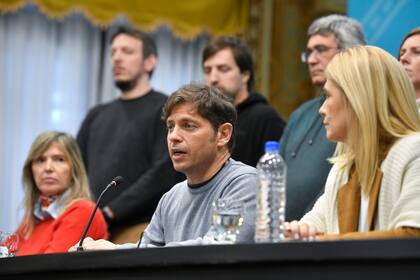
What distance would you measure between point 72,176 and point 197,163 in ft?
4.69

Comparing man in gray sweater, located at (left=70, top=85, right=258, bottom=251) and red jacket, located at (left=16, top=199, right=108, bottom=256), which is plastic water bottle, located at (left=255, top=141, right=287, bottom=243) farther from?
red jacket, located at (left=16, top=199, right=108, bottom=256)

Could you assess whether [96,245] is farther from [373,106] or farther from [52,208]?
[52,208]

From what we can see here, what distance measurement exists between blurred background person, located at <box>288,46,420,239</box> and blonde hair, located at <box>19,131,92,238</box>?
1843mm

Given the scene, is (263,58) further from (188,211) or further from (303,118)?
(188,211)

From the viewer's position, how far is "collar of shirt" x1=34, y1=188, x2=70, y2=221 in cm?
463

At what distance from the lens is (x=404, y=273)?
2.24 meters

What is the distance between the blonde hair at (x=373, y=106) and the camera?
9.70 ft

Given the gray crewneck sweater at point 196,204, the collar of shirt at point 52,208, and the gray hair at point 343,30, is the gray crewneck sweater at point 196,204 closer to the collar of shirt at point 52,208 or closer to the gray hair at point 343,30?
the collar of shirt at point 52,208

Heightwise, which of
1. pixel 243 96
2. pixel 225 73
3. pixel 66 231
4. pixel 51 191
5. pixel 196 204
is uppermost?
pixel 225 73

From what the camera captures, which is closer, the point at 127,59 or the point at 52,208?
the point at 52,208

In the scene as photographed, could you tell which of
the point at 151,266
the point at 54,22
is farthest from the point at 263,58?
the point at 151,266

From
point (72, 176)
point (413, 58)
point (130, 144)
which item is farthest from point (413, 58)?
point (130, 144)

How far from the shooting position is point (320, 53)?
4738 mm

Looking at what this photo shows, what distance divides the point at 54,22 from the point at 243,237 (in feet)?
13.3
